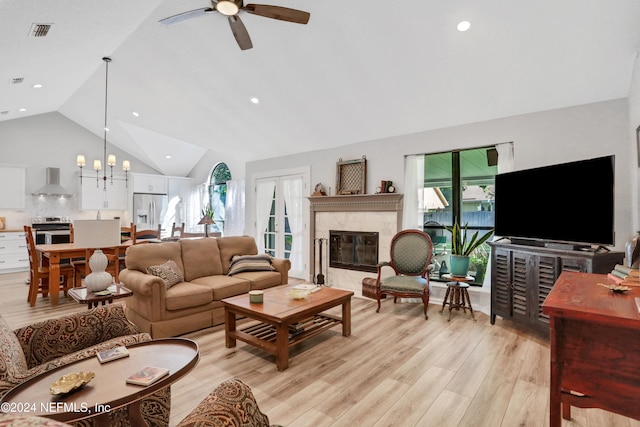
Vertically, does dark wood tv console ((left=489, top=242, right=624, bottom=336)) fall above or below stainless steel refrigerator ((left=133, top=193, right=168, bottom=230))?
below

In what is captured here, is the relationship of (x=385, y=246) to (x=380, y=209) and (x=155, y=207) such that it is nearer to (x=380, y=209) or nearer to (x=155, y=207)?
(x=380, y=209)

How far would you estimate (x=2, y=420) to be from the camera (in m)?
0.52

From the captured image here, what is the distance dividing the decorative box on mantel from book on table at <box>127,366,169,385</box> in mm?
3901

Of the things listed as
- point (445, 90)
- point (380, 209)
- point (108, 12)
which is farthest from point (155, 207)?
point (445, 90)

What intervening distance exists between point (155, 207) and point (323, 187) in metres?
5.78

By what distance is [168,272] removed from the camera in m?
3.61

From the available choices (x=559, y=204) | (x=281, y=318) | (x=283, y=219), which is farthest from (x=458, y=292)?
(x=283, y=219)

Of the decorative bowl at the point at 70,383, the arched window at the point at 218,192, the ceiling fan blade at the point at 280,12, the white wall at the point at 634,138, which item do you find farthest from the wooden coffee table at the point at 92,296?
the arched window at the point at 218,192

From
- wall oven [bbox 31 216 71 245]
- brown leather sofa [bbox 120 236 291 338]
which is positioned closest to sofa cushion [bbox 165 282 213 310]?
brown leather sofa [bbox 120 236 291 338]

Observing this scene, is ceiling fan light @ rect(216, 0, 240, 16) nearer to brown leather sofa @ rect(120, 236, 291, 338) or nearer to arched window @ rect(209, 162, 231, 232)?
brown leather sofa @ rect(120, 236, 291, 338)

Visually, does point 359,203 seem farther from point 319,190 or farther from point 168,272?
point 168,272

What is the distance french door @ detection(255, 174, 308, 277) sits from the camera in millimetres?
6227

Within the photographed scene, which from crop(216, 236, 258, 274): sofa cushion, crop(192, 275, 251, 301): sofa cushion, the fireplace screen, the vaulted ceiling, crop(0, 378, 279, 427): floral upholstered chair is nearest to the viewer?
crop(0, 378, 279, 427): floral upholstered chair

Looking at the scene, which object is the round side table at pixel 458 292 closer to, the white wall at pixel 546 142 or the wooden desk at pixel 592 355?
the white wall at pixel 546 142
